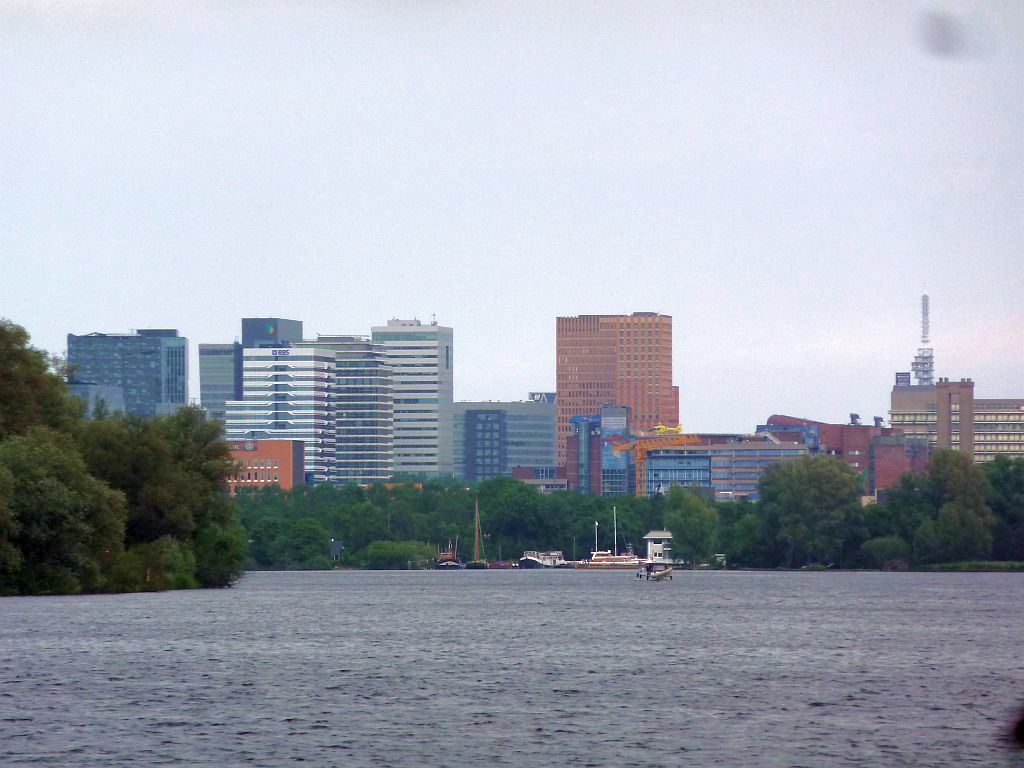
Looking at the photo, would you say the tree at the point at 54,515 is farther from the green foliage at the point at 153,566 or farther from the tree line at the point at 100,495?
the green foliage at the point at 153,566

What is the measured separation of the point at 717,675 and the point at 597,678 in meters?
4.86

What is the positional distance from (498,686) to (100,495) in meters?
50.2

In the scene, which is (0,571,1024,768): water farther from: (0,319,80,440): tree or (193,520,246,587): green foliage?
(0,319,80,440): tree

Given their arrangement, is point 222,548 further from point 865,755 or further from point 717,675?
point 865,755

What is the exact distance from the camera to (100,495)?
10981 centimetres

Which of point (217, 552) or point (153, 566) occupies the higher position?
point (217, 552)

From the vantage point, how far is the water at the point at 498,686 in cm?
4841

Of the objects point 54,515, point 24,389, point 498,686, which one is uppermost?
point 24,389

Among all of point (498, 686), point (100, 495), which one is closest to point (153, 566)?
point (100, 495)

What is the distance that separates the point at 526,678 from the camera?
6875 centimetres

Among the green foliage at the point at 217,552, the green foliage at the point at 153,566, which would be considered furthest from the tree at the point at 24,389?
the green foliage at the point at 217,552

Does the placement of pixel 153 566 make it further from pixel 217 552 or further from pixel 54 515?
pixel 54 515

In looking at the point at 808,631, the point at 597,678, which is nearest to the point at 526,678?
the point at 597,678

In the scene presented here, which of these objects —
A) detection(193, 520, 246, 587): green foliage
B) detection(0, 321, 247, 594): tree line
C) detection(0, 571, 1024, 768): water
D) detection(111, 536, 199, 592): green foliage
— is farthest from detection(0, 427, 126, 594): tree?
detection(193, 520, 246, 587): green foliage
